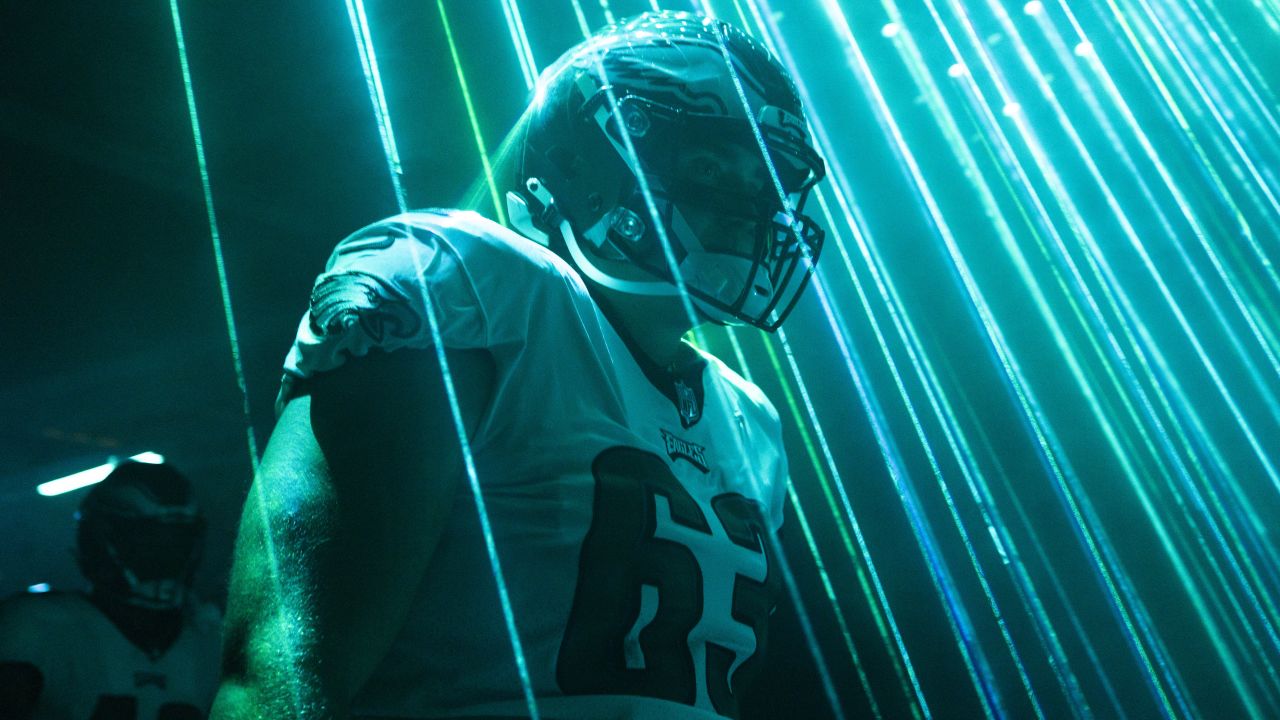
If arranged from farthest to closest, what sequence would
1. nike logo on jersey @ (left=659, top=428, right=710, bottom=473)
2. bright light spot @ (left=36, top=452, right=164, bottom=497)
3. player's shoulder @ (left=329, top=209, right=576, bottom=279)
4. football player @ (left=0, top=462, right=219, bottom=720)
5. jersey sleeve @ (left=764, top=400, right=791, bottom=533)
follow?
1. bright light spot @ (left=36, top=452, right=164, bottom=497)
2. football player @ (left=0, top=462, right=219, bottom=720)
3. jersey sleeve @ (left=764, top=400, right=791, bottom=533)
4. nike logo on jersey @ (left=659, top=428, right=710, bottom=473)
5. player's shoulder @ (left=329, top=209, right=576, bottom=279)

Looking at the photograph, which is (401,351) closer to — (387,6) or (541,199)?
(541,199)

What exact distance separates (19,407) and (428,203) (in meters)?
3.52

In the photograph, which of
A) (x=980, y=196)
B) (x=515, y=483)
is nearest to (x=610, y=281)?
(x=515, y=483)

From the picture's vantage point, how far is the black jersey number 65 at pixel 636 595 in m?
0.89

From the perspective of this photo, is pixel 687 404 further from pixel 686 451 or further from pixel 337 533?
pixel 337 533

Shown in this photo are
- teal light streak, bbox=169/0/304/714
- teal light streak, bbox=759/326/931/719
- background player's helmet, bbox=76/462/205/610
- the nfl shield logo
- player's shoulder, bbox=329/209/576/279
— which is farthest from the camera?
background player's helmet, bbox=76/462/205/610

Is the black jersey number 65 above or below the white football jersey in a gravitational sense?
below

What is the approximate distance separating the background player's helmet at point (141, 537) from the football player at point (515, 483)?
245cm

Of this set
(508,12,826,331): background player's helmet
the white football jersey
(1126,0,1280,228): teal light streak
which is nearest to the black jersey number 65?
(508,12,826,331): background player's helmet

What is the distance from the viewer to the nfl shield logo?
1.24 m

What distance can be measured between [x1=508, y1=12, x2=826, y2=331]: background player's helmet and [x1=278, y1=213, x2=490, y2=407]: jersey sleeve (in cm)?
39

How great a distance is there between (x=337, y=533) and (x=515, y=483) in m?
0.23

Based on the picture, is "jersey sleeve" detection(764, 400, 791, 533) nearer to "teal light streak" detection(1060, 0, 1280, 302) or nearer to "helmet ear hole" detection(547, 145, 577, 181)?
"helmet ear hole" detection(547, 145, 577, 181)

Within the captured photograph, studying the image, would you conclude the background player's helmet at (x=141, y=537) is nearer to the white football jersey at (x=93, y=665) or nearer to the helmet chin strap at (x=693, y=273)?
the white football jersey at (x=93, y=665)
